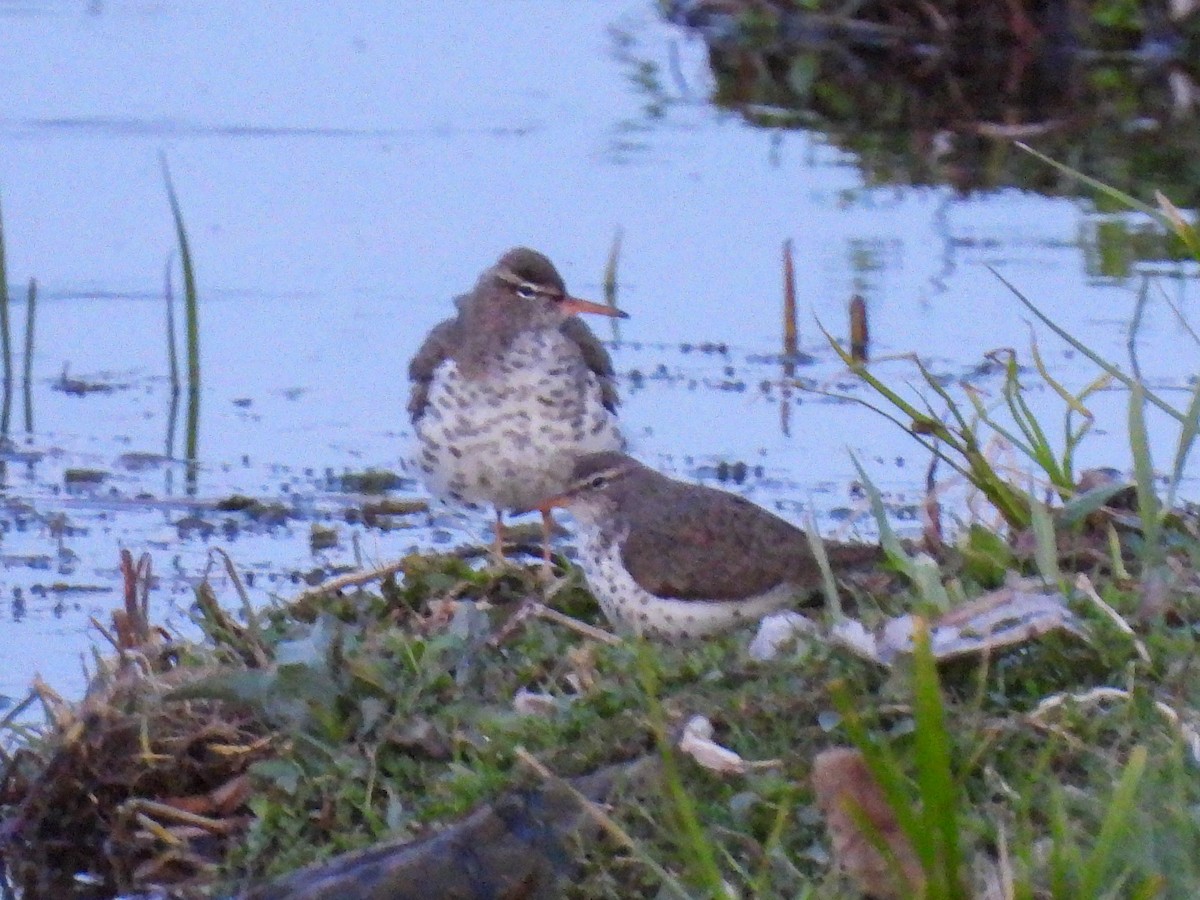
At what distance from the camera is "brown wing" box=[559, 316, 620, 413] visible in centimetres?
709

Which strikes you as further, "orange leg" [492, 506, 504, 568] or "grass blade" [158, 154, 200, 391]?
"grass blade" [158, 154, 200, 391]

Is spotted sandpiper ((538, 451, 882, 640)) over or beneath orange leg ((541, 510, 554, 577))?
over

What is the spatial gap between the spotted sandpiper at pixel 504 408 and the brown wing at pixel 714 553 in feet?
2.82

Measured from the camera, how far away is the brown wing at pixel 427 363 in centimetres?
697

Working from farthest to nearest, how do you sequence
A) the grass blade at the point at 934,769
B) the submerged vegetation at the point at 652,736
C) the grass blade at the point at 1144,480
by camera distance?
the grass blade at the point at 1144,480
the submerged vegetation at the point at 652,736
the grass blade at the point at 934,769

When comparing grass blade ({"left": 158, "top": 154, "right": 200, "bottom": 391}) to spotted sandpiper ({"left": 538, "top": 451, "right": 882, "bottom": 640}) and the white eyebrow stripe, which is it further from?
spotted sandpiper ({"left": 538, "top": 451, "right": 882, "bottom": 640})

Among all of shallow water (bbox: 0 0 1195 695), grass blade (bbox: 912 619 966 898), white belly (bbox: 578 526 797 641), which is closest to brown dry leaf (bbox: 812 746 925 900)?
grass blade (bbox: 912 619 966 898)

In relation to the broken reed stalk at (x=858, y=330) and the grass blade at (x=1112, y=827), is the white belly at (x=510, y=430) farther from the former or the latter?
the grass blade at (x=1112, y=827)

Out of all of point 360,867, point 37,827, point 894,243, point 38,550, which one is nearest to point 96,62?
point 894,243

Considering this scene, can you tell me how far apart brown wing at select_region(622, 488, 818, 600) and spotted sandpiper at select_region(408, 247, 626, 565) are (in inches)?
33.9

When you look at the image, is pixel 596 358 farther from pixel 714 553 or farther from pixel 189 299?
pixel 714 553

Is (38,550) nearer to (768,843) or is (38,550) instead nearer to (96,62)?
(768,843)

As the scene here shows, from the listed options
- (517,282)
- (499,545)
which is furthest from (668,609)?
(517,282)

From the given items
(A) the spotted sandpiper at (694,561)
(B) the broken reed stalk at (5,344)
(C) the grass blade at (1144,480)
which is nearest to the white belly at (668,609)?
(A) the spotted sandpiper at (694,561)
